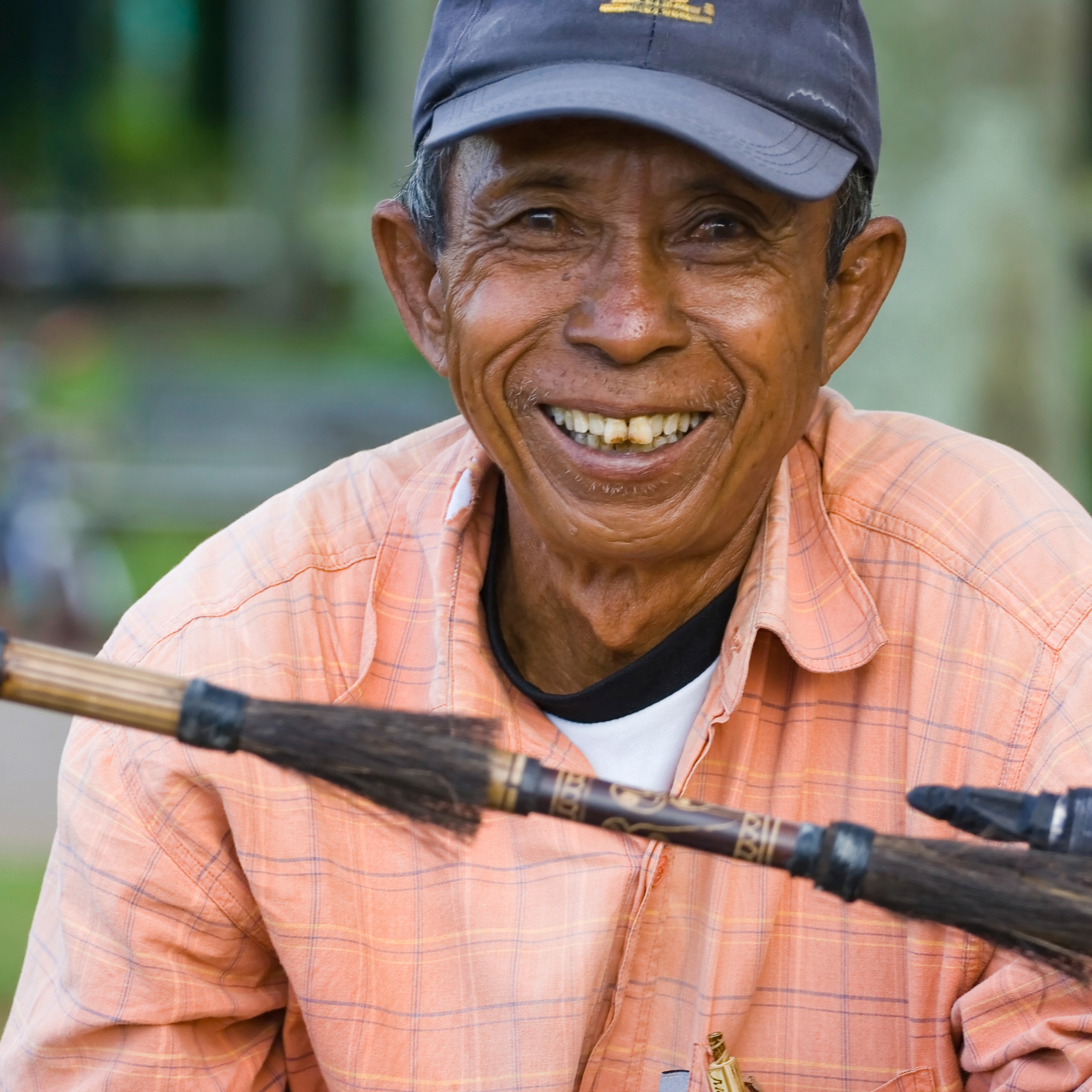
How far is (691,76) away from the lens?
226 cm

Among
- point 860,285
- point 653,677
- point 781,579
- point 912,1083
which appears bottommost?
point 912,1083

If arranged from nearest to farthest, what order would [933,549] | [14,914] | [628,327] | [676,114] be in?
1. [676,114]
2. [628,327]
3. [933,549]
4. [14,914]

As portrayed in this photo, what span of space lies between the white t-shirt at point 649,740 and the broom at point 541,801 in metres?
0.80

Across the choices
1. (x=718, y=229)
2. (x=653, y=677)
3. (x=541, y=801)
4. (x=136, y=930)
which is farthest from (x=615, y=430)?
(x=136, y=930)

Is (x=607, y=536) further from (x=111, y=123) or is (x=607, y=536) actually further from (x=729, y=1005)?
(x=111, y=123)

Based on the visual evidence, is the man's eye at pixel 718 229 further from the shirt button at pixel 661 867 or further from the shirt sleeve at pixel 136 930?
the shirt sleeve at pixel 136 930

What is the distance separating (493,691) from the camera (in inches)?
103

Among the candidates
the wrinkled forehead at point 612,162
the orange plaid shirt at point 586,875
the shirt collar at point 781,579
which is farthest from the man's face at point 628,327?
the orange plaid shirt at point 586,875

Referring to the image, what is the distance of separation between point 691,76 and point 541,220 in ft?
1.02

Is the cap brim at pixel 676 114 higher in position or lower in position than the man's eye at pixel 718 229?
higher

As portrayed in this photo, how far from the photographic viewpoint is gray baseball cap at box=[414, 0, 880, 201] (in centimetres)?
221

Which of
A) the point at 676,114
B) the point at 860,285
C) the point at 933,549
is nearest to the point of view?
the point at 676,114

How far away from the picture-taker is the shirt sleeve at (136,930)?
248 centimetres

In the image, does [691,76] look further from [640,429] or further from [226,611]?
[226,611]
